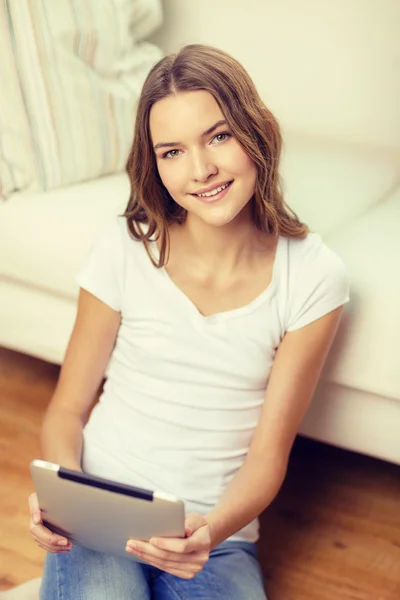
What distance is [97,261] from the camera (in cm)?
113

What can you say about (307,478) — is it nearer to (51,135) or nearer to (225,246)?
(225,246)

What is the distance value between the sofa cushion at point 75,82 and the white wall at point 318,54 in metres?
0.20

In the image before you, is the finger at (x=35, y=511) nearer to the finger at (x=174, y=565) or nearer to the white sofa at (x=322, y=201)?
the finger at (x=174, y=565)

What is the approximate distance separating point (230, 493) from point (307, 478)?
528mm

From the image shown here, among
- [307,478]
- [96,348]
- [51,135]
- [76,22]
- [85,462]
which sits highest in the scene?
[76,22]

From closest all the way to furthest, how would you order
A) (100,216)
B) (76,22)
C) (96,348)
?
(96,348), (100,216), (76,22)

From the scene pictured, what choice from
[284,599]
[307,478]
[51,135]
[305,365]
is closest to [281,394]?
[305,365]

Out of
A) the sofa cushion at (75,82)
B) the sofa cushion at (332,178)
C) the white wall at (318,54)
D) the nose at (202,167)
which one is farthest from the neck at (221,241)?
the white wall at (318,54)

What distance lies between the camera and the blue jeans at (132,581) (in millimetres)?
979

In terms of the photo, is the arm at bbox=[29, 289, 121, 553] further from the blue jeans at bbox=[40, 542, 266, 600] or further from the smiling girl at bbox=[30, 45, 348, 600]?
the blue jeans at bbox=[40, 542, 266, 600]

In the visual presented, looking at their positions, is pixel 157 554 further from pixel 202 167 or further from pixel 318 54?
pixel 318 54

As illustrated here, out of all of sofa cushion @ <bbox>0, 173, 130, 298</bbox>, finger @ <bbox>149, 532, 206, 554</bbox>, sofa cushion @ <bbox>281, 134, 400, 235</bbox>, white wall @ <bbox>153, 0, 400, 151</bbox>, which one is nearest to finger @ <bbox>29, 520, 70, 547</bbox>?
finger @ <bbox>149, 532, 206, 554</bbox>

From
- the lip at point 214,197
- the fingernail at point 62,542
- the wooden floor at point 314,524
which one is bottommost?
the wooden floor at point 314,524

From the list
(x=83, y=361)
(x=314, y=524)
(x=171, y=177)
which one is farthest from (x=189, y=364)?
(x=314, y=524)
